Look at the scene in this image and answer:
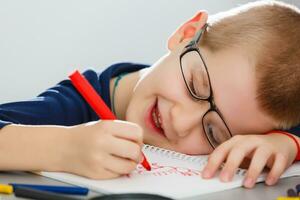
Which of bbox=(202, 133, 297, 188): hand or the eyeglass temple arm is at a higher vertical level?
the eyeglass temple arm

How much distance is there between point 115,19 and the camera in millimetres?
1542

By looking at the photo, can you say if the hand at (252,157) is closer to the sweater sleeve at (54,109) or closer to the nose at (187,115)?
the nose at (187,115)

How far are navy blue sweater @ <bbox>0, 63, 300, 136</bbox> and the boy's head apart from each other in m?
0.09

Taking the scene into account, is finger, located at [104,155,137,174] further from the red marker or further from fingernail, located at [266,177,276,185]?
fingernail, located at [266,177,276,185]

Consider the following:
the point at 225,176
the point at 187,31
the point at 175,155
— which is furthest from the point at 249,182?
the point at 187,31

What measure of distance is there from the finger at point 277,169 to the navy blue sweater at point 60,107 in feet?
0.68

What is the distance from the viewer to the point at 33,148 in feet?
2.18

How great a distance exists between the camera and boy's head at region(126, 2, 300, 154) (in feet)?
2.61

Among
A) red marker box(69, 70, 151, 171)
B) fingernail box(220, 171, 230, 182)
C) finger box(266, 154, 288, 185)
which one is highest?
red marker box(69, 70, 151, 171)

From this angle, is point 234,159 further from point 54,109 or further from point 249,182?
point 54,109

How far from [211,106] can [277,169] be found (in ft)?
0.46

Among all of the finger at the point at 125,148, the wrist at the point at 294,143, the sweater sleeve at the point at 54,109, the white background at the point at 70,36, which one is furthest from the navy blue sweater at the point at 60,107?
the white background at the point at 70,36

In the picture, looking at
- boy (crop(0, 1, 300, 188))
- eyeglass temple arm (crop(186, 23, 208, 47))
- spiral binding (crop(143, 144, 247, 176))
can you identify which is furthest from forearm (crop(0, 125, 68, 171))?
eyeglass temple arm (crop(186, 23, 208, 47))

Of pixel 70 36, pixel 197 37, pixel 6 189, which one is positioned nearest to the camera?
pixel 6 189
